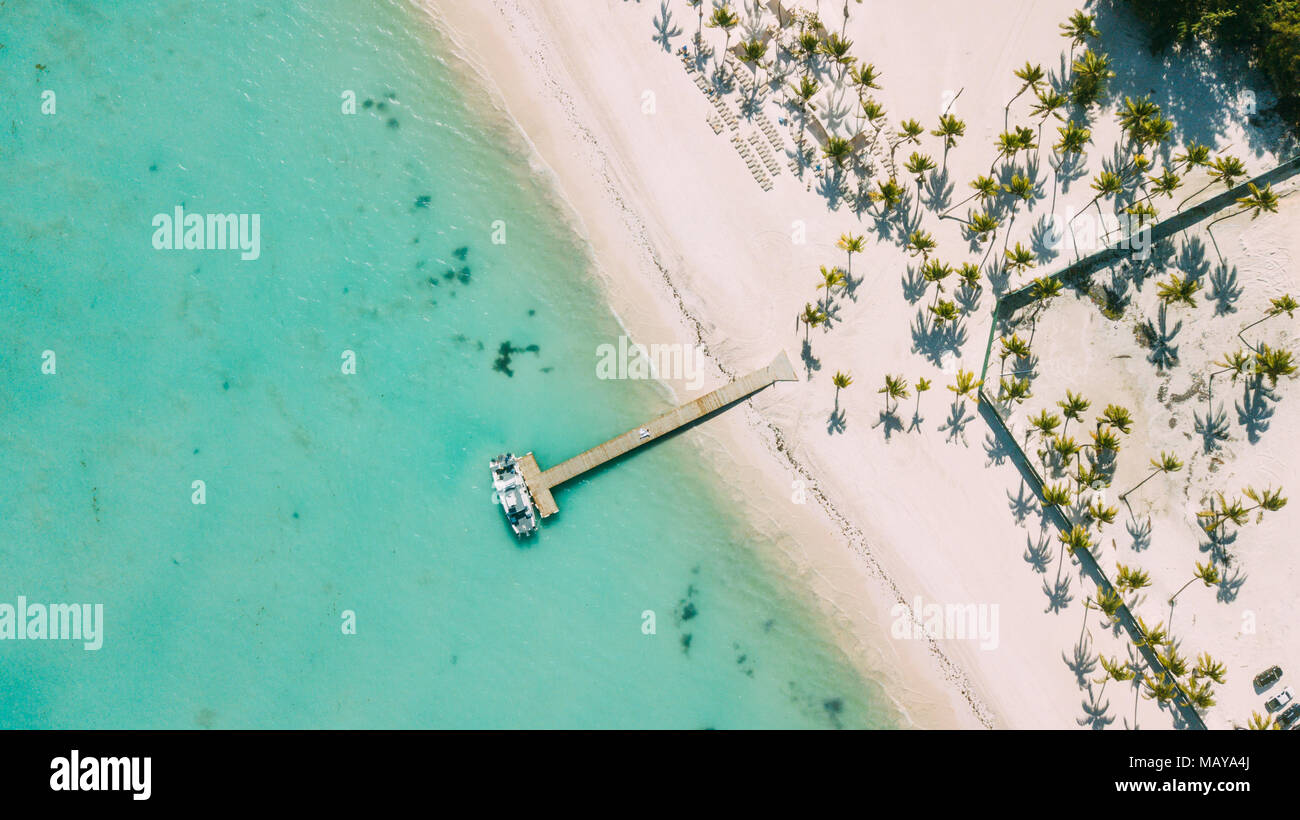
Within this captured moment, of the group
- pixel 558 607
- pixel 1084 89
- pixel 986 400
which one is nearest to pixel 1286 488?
pixel 986 400

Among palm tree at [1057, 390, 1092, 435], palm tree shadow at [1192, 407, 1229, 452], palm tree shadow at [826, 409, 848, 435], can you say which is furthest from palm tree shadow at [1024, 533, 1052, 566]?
palm tree shadow at [826, 409, 848, 435]

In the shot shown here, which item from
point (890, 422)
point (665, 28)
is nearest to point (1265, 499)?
point (890, 422)

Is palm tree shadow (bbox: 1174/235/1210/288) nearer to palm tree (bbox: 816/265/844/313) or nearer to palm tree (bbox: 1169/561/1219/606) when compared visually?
palm tree (bbox: 1169/561/1219/606)

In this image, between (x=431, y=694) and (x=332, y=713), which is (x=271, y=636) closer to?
(x=332, y=713)

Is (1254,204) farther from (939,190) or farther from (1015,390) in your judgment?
(939,190)

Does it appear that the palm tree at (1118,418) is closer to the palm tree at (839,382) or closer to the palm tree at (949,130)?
the palm tree at (839,382)

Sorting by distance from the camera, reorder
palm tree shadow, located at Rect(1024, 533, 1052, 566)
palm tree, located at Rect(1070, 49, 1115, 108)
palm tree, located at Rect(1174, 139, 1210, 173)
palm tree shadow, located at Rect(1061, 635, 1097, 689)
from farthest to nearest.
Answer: palm tree shadow, located at Rect(1024, 533, 1052, 566), palm tree shadow, located at Rect(1061, 635, 1097, 689), palm tree, located at Rect(1070, 49, 1115, 108), palm tree, located at Rect(1174, 139, 1210, 173)
